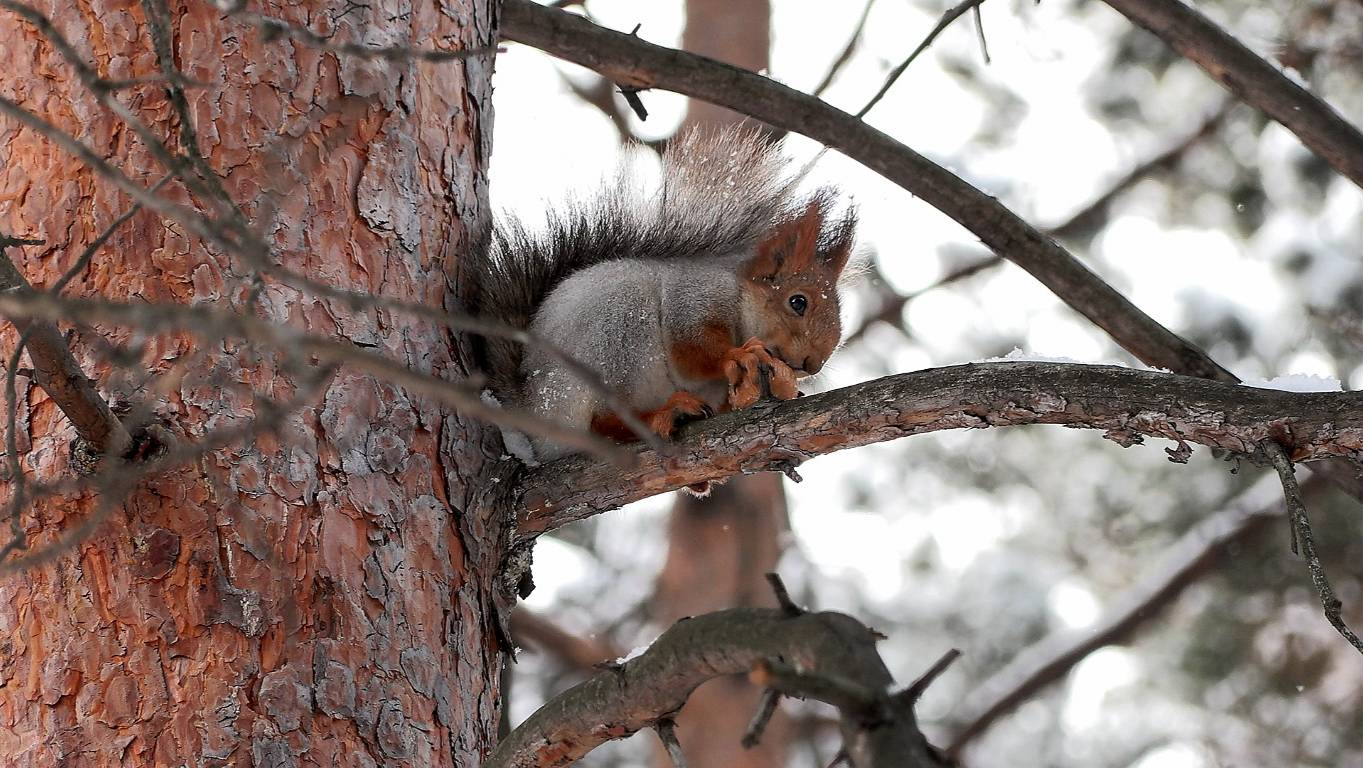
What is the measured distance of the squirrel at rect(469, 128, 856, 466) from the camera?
6.11 ft

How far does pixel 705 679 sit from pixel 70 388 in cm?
62

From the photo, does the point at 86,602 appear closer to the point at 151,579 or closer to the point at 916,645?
the point at 151,579

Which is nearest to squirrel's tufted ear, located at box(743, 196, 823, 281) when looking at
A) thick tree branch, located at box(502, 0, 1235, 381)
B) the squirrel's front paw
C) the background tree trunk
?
the squirrel's front paw

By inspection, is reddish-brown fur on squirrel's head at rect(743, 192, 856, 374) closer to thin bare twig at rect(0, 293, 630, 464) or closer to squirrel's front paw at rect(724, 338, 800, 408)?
squirrel's front paw at rect(724, 338, 800, 408)

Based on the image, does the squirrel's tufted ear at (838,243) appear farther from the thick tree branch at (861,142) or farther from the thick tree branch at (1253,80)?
the thick tree branch at (1253,80)

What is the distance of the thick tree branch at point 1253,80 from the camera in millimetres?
1730

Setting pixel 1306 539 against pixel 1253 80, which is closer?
pixel 1306 539

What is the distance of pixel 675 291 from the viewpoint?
2.08m

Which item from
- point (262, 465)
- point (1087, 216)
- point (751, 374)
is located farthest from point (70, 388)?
point (1087, 216)

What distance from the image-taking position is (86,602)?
134cm

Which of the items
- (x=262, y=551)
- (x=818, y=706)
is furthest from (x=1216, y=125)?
(x=262, y=551)

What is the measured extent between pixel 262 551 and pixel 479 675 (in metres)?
0.33

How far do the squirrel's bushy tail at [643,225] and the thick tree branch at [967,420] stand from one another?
0.30 meters

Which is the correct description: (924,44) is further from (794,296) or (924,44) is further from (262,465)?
(262,465)
